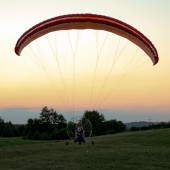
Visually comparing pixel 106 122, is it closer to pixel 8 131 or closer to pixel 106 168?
pixel 8 131

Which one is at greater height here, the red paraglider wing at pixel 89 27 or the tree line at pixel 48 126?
the tree line at pixel 48 126

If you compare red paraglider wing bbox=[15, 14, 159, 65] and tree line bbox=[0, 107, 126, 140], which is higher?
tree line bbox=[0, 107, 126, 140]

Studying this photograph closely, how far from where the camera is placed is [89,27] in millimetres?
22141

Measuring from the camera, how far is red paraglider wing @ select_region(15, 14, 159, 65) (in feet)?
70.6

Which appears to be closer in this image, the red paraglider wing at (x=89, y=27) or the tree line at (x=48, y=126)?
the red paraglider wing at (x=89, y=27)

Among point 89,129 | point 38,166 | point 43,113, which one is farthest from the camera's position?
point 43,113

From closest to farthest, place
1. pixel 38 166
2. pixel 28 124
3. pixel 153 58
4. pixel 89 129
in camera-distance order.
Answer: pixel 153 58, pixel 38 166, pixel 89 129, pixel 28 124

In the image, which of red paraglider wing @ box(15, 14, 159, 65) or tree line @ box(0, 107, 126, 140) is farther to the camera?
tree line @ box(0, 107, 126, 140)

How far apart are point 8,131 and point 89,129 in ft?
Result: 452

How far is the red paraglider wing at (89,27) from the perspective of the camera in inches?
847

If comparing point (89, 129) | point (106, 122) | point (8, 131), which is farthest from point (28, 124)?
point (89, 129)

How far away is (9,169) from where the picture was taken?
24172 millimetres

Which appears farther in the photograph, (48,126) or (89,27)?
(48,126)

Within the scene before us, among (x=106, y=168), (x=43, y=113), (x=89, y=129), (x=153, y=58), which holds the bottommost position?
(x=106, y=168)
